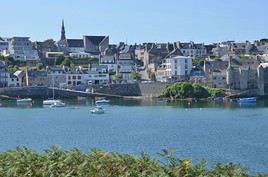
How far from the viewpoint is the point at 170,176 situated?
8.12 m

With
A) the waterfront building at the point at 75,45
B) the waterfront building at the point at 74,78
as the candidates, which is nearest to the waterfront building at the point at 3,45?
the waterfront building at the point at 75,45

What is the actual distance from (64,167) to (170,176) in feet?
4.41

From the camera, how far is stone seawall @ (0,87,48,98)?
40688 mm

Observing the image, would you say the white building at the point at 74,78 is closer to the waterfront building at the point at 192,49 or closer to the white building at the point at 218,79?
the white building at the point at 218,79

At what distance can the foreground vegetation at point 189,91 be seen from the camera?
3919 centimetres

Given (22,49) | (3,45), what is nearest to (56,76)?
(22,49)

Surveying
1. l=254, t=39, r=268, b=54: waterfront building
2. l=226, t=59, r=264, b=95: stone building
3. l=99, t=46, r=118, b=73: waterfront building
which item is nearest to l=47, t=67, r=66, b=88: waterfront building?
l=99, t=46, r=118, b=73: waterfront building

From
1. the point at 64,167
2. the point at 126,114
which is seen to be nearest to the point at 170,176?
the point at 64,167

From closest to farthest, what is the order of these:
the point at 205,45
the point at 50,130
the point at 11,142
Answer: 1. the point at 11,142
2. the point at 50,130
3. the point at 205,45

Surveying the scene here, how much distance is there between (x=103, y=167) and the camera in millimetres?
8586

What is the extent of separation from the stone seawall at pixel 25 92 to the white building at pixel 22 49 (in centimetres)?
764

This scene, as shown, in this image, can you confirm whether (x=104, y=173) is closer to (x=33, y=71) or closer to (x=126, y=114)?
(x=126, y=114)

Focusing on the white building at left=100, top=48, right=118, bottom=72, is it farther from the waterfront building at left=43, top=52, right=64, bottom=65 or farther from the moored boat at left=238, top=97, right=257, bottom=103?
the moored boat at left=238, top=97, right=257, bottom=103

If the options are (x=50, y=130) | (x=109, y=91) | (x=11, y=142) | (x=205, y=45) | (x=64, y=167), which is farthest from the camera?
(x=205, y=45)
